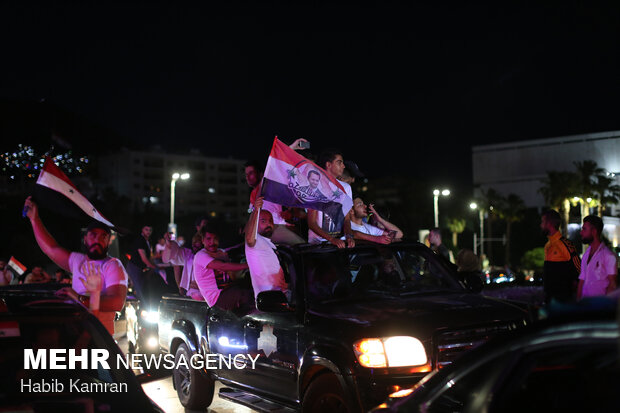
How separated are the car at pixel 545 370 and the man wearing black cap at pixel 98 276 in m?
3.67

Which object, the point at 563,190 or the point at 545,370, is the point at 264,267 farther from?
the point at 563,190

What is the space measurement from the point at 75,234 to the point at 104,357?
216 ft

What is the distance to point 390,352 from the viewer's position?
5582mm

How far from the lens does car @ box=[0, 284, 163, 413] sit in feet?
13.6

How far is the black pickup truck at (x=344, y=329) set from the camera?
5609 millimetres

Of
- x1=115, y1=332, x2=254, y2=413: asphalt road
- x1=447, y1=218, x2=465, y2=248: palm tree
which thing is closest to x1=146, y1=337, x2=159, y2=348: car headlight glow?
x1=115, y1=332, x2=254, y2=413: asphalt road

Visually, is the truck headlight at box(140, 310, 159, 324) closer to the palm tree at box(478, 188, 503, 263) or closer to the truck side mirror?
the truck side mirror

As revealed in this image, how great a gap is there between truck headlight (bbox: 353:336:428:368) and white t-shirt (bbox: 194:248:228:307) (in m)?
2.92

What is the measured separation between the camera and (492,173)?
11444 cm

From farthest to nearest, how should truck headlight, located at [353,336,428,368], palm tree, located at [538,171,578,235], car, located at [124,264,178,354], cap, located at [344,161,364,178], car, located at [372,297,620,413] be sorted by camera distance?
palm tree, located at [538,171,578,235] → car, located at [124,264,178,354] → cap, located at [344,161,364,178] → truck headlight, located at [353,336,428,368] → car, located at [372,297,620,413]

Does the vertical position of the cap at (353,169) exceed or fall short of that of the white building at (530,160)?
it falls short

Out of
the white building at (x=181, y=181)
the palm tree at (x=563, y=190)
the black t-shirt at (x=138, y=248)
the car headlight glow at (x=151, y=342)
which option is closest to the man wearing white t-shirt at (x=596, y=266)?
the car headlight glow at (x=151, y=342)

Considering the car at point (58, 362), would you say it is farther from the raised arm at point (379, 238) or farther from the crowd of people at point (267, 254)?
the raised arm at point (379, 238)

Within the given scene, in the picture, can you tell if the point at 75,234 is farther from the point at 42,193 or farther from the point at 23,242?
the point at 42,193
